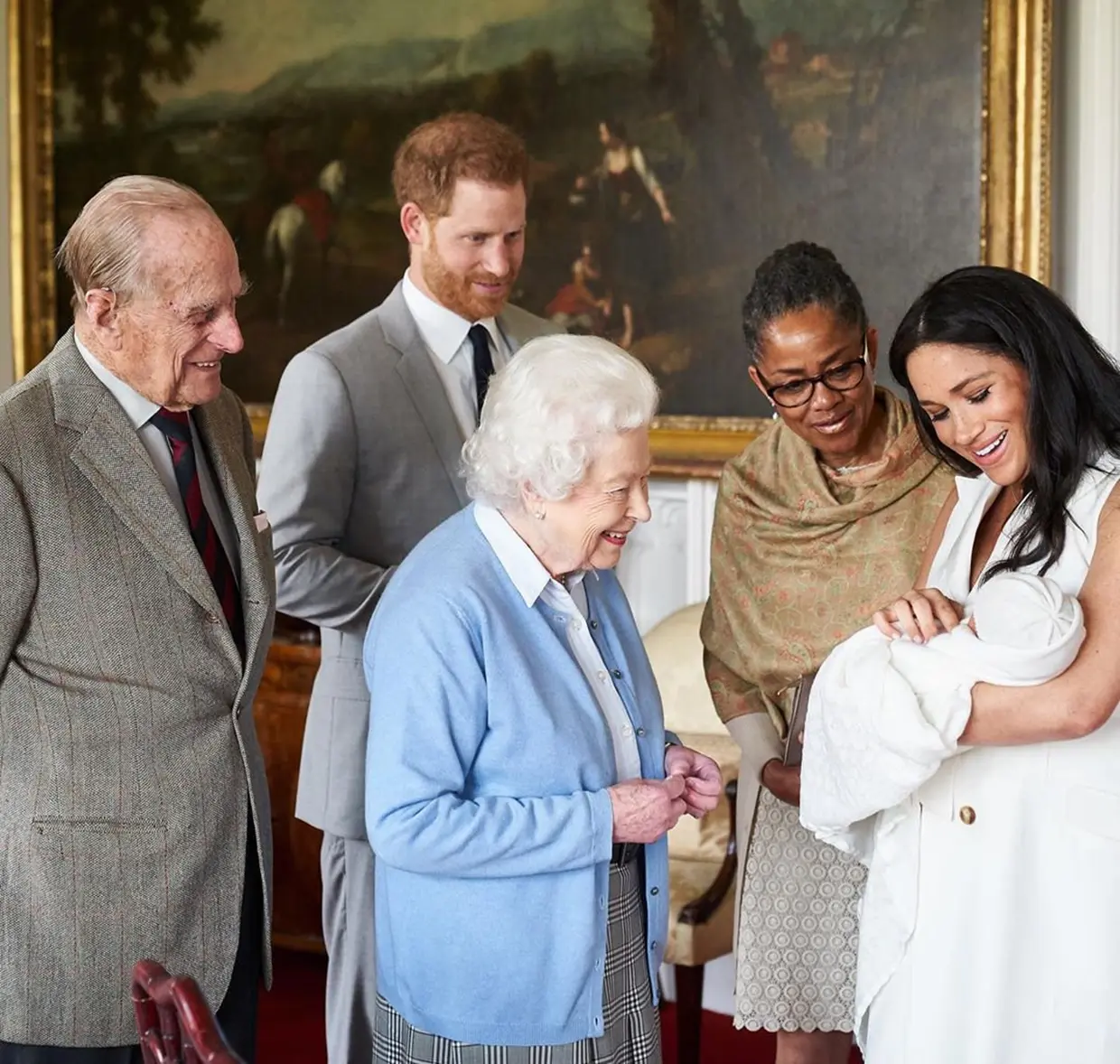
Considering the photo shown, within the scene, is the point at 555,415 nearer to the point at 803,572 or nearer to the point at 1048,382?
the point at 1048,382

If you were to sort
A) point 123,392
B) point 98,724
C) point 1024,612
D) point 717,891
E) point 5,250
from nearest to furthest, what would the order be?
point 1024,612
point 98,724
point 123,392
point 717,891
point 5,250

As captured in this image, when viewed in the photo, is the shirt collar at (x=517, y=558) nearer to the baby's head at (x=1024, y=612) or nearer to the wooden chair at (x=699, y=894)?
the baby's head at (x=1024, y=612)

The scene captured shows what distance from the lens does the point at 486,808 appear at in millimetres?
2244

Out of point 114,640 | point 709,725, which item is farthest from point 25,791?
point 709,725

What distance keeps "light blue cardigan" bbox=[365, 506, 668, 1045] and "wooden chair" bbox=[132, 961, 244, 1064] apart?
66cm

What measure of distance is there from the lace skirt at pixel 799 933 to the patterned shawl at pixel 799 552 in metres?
0.24

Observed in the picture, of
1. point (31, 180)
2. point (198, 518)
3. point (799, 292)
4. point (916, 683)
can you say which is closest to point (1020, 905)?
point (916, 683)

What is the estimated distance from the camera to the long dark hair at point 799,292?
9.41ft

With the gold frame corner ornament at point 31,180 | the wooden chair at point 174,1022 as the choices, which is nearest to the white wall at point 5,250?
the gold frame corner ornament at point 31,180

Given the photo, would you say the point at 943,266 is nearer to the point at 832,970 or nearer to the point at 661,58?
the point at 661,58

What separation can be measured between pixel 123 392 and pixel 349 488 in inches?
34.4

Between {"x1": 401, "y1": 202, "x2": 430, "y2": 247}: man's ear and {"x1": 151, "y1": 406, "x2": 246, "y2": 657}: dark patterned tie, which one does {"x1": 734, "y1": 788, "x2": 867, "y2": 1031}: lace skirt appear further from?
{"x1": 401, "y1": 202, "x2": 430, "y2": 247}: man's ear

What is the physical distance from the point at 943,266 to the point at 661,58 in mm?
1110

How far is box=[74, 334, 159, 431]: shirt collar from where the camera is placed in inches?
93.4
